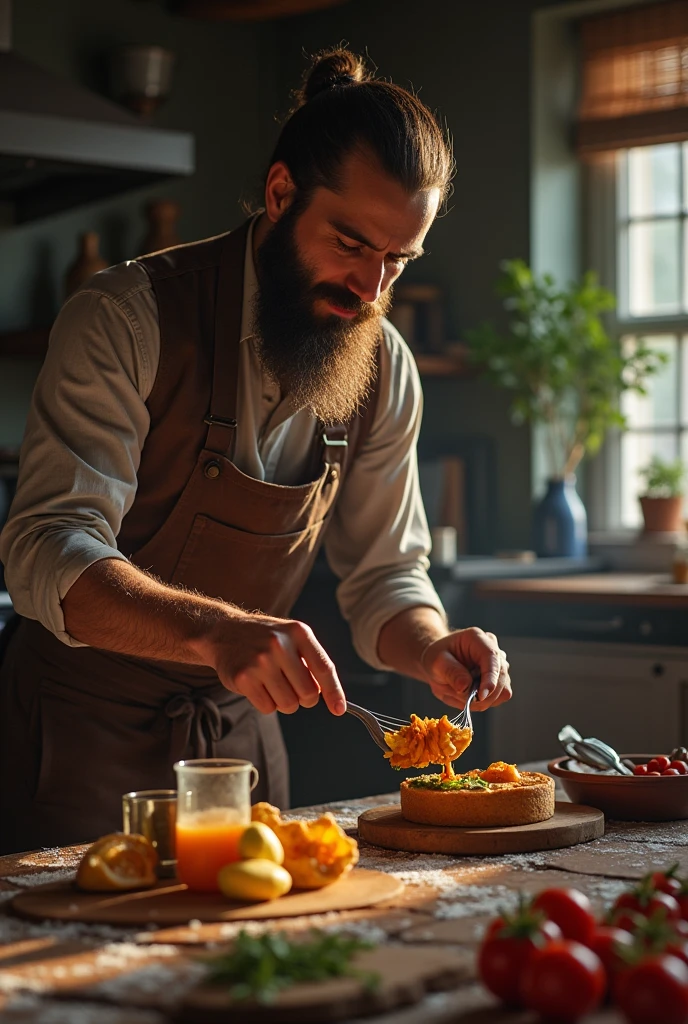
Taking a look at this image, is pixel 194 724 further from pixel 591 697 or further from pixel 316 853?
pixel 591 697

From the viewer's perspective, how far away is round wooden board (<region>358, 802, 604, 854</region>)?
149cm

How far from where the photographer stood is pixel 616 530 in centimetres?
421

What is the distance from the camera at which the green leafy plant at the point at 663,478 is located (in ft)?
12.7

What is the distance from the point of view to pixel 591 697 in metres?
3.44

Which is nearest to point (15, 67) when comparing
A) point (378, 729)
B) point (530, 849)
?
point (378, 729)

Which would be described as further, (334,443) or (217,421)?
(334,443)

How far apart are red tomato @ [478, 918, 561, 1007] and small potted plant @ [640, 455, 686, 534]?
3.00m

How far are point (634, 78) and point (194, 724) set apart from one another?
2829 millimetres

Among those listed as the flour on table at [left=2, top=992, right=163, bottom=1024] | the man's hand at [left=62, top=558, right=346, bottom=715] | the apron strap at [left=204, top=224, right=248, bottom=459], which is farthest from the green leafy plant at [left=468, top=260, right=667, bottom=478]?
the flour on table at [left=2, top=992, right=163, bottom=1024]

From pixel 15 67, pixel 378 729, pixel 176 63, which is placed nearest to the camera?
pixel 378 729

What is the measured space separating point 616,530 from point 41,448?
281cm

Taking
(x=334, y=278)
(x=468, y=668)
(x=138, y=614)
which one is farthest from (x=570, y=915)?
(x=334, y=278)

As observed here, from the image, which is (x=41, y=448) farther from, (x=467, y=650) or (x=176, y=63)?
(x=176, y=63)

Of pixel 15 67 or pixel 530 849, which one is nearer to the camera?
pixel 530 849
